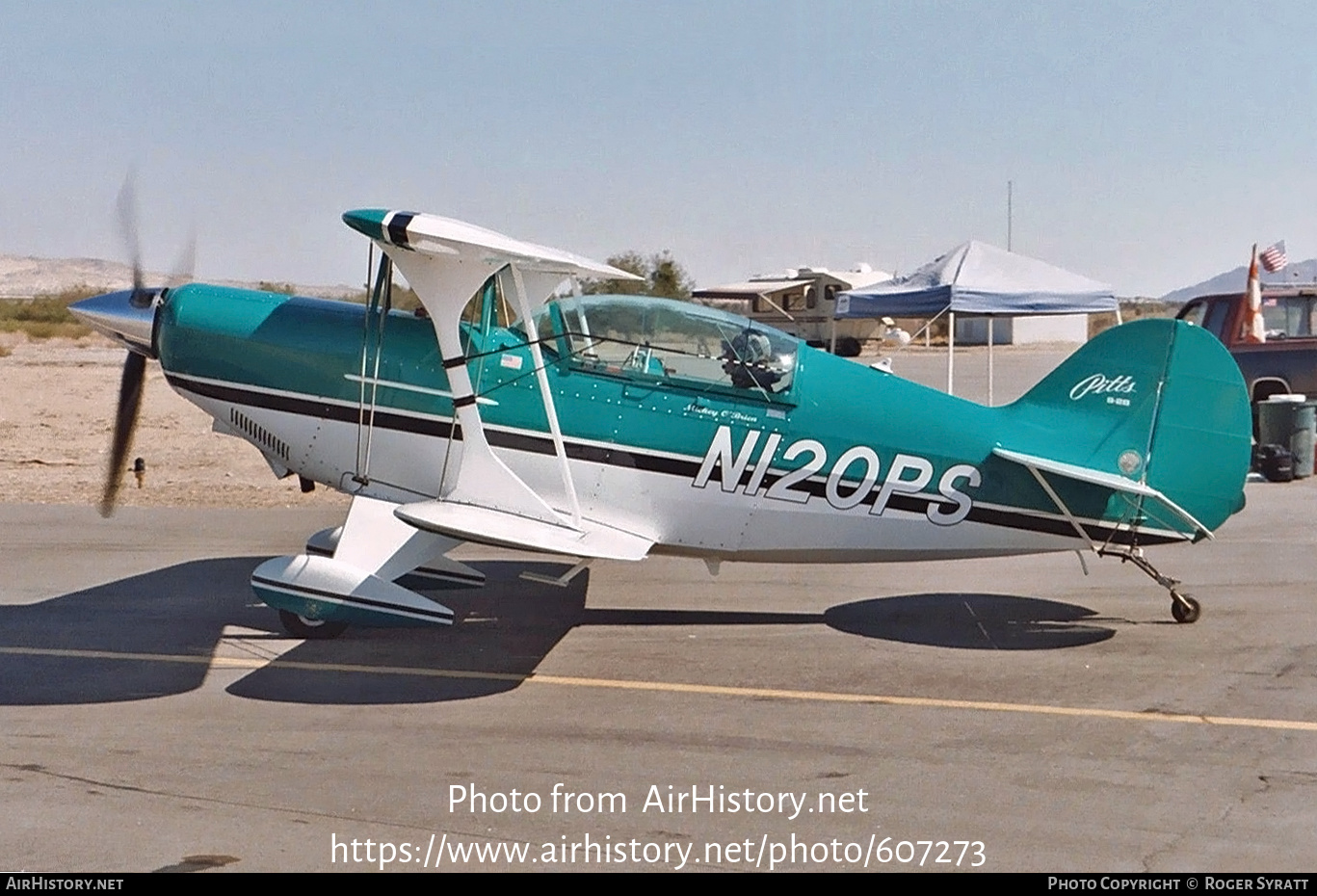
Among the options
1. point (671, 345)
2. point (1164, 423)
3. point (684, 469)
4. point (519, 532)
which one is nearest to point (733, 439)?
point (684, 469)

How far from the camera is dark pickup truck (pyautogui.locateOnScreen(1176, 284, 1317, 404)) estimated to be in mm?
17422

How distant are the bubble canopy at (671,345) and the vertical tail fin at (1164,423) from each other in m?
1.52

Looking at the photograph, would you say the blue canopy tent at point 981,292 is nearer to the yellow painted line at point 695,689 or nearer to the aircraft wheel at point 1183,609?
the aircraft wheel at point 1183,609

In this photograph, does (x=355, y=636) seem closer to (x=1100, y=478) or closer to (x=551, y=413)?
(x=551, y=413)

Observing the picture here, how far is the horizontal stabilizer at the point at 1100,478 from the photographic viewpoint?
26.3ft

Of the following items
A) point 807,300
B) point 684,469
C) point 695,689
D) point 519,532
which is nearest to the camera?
point 695,689

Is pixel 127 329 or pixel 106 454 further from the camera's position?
pixel 106 454

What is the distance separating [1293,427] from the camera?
1590 centimetres

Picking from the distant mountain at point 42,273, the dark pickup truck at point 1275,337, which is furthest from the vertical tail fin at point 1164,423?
the distant mountain at point 42,273

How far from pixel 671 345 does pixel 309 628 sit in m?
2.78

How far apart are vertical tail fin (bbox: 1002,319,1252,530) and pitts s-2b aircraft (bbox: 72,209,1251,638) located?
0.04 feet

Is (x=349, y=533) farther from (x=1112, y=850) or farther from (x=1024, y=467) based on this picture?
(x=1112, y=850)
